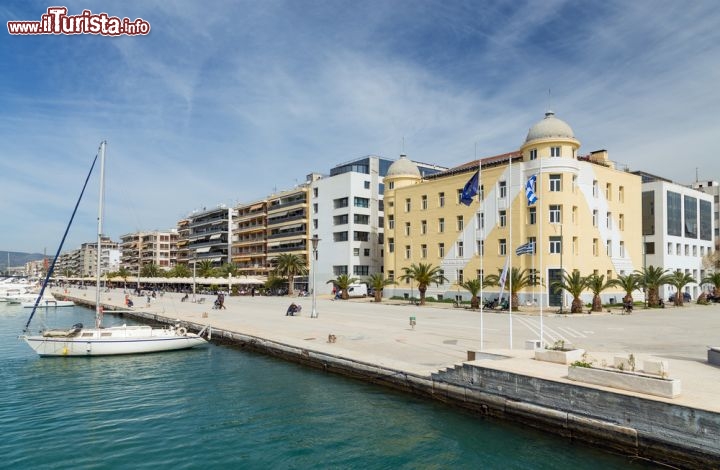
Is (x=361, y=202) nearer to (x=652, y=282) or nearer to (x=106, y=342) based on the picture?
(x=652, y=282)

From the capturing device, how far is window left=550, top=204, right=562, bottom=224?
165 ft

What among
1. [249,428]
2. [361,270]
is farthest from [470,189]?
[361,270]

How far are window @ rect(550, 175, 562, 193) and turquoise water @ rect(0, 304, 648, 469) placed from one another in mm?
36681

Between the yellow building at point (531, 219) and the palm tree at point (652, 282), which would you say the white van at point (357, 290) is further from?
the palm tree at point (652, 282)

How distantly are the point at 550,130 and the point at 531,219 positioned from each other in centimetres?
908

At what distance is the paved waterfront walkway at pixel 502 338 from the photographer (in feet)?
54.2

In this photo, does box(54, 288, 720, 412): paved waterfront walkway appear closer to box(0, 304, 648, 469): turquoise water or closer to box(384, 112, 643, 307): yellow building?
box(0, 304, 648, 469): turquoise water

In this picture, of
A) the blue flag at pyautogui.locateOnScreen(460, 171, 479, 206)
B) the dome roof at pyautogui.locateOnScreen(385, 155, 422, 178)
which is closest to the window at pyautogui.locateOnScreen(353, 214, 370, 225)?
the dome roof at pyautogui.locateOnScreen(385, 155, 422, 178)

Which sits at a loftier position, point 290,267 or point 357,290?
point 290,267

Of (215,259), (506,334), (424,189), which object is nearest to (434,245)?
(424,189)

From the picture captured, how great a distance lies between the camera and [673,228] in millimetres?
67875

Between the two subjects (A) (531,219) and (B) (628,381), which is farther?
(A) (531,219)

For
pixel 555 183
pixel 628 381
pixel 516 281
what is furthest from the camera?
pixel 555 183

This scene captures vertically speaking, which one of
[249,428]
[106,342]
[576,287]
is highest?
[576,287]
